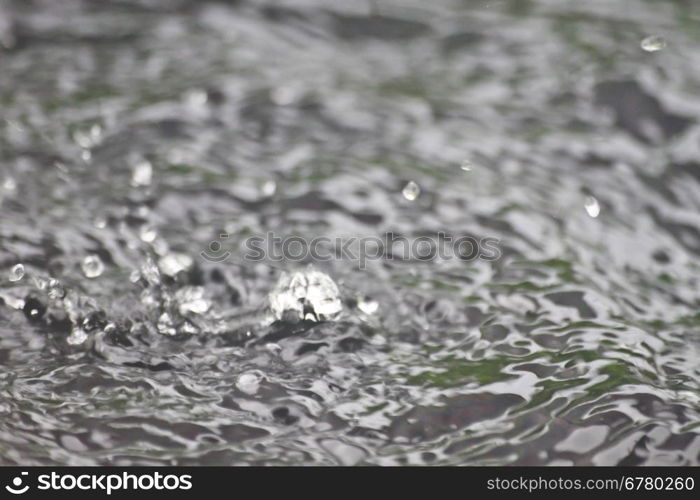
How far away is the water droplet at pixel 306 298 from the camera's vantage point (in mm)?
3143

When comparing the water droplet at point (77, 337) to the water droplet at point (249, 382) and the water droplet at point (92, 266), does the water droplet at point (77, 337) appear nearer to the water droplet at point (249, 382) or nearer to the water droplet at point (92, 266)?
the water droplet at point (92, 266)

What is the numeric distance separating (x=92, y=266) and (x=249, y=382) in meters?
0.92

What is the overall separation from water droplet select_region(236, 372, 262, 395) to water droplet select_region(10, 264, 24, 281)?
96 cm

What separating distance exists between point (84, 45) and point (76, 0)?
58 centimetres

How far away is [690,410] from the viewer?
2617 mm

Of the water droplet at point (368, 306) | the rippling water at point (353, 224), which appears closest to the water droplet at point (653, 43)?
the rippling water at point (353, 224)

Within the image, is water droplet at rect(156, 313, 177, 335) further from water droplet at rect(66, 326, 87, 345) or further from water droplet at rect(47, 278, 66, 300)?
water droplet at rect(47, 278, 66, 300)

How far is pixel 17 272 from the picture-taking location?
3252mm

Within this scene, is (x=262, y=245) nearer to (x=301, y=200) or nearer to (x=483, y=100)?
(x=301, y=200)

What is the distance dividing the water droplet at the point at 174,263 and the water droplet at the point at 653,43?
279 centimetres

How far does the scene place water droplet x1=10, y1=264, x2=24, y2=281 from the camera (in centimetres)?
322
